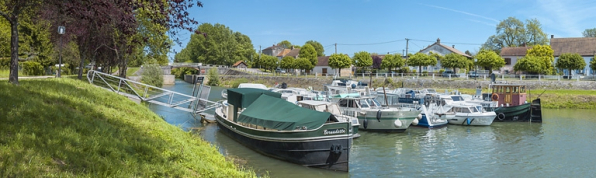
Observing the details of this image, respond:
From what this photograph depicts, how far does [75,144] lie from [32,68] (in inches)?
1745

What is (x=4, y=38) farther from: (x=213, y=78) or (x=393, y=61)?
(x=393, y=61)

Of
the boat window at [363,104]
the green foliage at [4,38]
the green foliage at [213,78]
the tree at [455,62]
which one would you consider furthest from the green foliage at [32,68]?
the tree at [455,62]

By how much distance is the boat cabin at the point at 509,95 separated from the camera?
117 feet

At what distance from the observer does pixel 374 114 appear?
26.4m

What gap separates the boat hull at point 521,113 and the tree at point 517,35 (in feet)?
230

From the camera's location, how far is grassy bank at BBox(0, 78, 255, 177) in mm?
7074

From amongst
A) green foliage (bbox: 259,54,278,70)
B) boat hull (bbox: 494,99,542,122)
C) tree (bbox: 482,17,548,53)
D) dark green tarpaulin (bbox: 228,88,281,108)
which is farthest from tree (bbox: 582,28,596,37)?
dark green tarpaulin (bbox: 228,88,281,108)

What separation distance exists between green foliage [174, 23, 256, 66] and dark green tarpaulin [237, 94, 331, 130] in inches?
3659

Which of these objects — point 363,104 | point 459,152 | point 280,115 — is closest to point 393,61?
point 363,104

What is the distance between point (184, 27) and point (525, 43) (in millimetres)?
98016

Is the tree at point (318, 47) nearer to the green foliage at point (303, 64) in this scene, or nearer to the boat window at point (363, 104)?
the green foliage at point (303, 64)

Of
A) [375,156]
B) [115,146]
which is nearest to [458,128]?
[375,156]

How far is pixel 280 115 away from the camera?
17.1 meters

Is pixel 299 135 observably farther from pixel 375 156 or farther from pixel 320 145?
pixel 375 156
